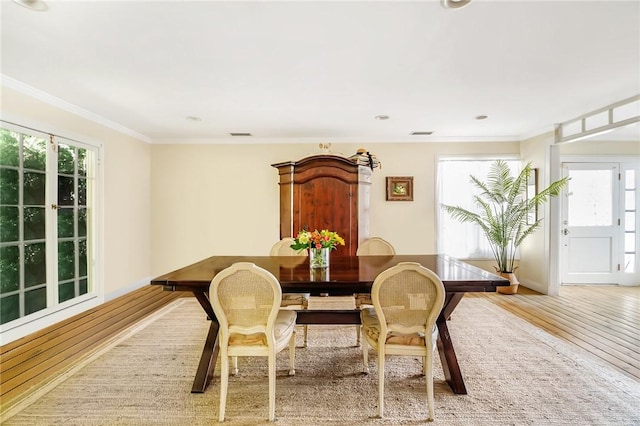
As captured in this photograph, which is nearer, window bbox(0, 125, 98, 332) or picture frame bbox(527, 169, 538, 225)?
window bbox(0, 125, 98, 332)

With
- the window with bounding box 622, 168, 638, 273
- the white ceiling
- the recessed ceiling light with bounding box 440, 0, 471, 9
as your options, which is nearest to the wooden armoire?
the white ceiling

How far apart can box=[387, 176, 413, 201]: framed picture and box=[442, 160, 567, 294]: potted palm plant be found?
0.64m

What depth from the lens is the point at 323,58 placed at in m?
2.35

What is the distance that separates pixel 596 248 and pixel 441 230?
239 cm

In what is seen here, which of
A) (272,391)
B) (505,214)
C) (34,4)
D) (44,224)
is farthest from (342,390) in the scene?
(505,214)

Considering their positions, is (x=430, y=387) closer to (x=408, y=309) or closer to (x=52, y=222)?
(x=408, y=309)

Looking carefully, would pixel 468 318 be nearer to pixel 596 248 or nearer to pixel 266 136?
pixel 596 248

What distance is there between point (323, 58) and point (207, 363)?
7.70 ft

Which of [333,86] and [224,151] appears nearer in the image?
[333,86]

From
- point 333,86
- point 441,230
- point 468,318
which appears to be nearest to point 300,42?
point 333,86

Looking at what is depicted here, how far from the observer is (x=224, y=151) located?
16.4 ft

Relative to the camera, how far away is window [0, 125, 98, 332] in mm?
2822

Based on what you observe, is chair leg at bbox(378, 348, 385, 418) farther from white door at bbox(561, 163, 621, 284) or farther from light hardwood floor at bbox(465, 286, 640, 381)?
white door at bbox(561, 163, 621, 284)

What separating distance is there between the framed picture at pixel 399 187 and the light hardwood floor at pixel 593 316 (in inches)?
69.8
